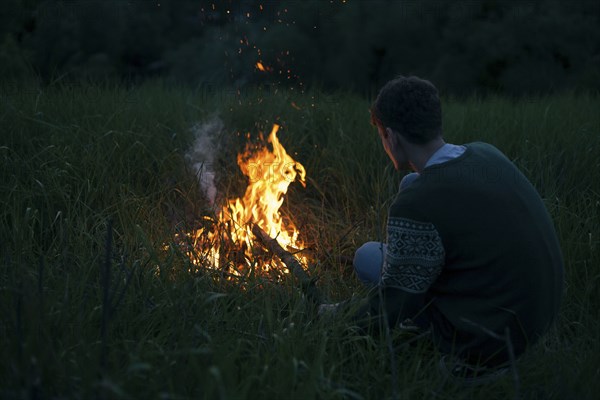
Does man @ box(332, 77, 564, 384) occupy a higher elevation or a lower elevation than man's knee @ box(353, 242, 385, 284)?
higher

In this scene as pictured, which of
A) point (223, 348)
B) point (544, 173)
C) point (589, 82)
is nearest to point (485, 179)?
point (223, 348)

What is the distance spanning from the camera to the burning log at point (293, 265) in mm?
3375

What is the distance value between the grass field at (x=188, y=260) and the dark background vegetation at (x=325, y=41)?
480 centimetres

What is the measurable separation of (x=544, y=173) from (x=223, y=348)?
3.43 m

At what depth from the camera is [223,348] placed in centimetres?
232

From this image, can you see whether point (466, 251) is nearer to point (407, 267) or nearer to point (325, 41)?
point (407, 267)

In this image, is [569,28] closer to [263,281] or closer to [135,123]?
[135,123]

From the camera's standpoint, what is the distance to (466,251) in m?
2.61

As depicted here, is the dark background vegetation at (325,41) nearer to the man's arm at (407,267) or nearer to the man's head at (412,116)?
the man's head at (412,116)

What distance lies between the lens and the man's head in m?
2.77

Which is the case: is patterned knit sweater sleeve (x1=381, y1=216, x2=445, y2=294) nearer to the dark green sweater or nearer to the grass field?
the dark green sweater

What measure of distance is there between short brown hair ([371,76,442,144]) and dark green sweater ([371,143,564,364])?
0.62 feet

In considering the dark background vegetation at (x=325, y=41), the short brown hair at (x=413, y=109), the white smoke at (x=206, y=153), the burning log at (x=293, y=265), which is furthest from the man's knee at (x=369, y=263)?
the dark background vegetation at (x=325, y=41)

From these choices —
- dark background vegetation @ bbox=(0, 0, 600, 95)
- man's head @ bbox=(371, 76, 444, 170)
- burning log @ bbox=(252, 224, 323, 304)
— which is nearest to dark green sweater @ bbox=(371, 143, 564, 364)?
man's head @ bbox=(371, 76, 444, 170)
